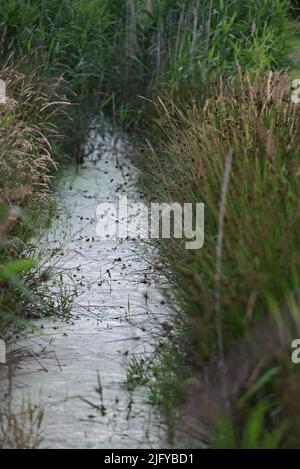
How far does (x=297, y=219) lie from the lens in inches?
146

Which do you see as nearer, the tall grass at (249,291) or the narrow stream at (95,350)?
the tall grass at (249,291)

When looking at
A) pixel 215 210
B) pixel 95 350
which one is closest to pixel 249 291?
pixel 215 210

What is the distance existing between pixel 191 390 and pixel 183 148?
2.35 meters

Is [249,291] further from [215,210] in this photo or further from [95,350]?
[95,350]

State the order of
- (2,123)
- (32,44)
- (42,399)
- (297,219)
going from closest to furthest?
1. (297,219)
2. (42,399)
3. (2,123)
4. (32,44)

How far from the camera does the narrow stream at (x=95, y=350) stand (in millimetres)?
3793

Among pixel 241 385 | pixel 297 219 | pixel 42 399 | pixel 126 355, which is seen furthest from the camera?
pixel 126 355

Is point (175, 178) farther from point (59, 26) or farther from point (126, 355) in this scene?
point (59, 26)

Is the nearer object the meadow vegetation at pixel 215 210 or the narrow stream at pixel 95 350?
the meadow vegetation at pixel 215 210

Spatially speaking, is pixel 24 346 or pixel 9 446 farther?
pixel 24 346

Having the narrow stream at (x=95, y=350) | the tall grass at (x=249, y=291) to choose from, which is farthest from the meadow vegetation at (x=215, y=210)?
the narrow stream at (x=95, y=350)

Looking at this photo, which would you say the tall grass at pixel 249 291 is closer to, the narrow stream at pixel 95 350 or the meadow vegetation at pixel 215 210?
the meadow vegetation at pixel 215 210

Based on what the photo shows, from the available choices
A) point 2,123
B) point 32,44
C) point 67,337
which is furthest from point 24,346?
point 32,44

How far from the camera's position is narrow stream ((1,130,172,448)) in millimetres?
3793
